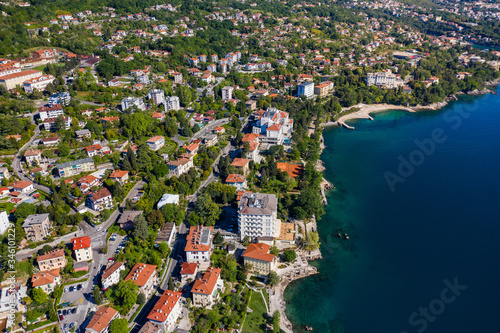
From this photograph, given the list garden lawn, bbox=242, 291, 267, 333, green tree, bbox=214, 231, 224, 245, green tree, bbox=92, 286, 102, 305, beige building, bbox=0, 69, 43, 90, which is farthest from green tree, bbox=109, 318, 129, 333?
beige building, bbox=0, 69, 43, 90

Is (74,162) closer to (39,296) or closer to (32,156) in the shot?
(32,156)

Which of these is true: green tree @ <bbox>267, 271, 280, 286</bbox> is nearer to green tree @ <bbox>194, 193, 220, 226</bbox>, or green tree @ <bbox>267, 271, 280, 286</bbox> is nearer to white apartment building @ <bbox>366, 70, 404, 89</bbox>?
green tree @ <bbox>194, 193, 220, 226</bbox>

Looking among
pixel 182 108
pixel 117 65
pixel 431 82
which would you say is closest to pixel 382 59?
pixel 431 82

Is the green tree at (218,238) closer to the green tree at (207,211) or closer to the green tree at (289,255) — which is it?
Answer: the green tree at (207,211)

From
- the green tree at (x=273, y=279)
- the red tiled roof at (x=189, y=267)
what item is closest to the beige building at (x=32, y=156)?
the red tiled roof at (x=189, y=267)

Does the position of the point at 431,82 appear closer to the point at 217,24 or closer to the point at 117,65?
the point at 217,24

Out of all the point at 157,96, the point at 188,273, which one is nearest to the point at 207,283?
the point at 188,273
